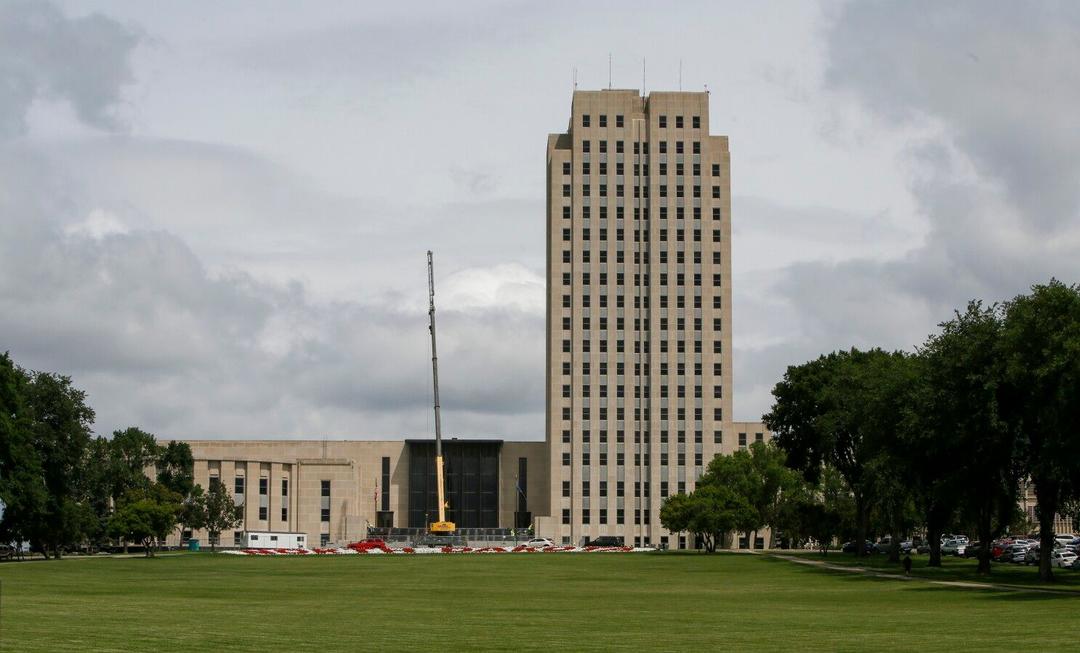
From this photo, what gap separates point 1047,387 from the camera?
65.1 meters

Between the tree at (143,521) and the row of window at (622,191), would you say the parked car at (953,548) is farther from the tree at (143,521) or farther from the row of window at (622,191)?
the tree at (143,521)

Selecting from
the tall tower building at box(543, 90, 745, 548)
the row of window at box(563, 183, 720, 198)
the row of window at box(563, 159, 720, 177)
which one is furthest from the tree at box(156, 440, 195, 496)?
the row of window at box(563, 159, 720, 177)

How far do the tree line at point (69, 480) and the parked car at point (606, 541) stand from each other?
173ft

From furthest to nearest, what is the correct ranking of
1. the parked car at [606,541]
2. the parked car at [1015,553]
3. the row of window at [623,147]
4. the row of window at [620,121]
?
the row of window at [620,121], the row of window at [623,147], the parked car at [606,541], the parked car at [1015,553]

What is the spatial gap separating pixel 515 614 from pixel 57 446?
80.8 m

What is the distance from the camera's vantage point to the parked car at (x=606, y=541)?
616 ft

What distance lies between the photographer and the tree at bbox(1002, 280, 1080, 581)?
205 ft

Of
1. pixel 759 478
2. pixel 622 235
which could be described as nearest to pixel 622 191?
pixel 622 235

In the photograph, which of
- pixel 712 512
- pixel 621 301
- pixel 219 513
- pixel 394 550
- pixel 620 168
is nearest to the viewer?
pixel 712 512

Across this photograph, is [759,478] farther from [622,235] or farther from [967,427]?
[967,427]

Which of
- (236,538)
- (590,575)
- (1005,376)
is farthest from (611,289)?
(1005,376)

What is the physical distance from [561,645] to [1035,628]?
1465cm

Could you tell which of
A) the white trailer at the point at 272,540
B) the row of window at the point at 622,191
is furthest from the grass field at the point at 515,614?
the row of window at the point at 622,191

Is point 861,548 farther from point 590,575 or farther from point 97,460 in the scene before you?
point 97,460
